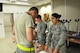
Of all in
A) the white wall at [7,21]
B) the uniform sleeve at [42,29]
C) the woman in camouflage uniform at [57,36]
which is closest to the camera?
the woman in camouflage uniform at [57,36]

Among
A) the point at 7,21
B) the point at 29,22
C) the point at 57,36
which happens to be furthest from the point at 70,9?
the point at 7,21

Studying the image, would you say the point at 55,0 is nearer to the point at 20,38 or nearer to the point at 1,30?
the point at 1,30

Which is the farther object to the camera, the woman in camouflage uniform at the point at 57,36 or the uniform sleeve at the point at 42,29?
the uniform sleeve at the point at 42,29

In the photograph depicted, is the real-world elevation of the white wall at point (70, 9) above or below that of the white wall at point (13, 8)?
below

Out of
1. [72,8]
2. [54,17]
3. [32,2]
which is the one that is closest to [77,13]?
[72,8]

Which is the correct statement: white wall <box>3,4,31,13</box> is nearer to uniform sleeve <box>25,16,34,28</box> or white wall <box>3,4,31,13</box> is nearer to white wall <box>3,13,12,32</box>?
white wall <box>3,13,12,32</box>

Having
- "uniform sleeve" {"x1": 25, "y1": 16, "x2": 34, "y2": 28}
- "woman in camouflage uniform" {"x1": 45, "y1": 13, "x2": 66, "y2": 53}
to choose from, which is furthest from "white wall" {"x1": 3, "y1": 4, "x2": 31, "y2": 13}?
"uniform sleeve" {"x1": 25, "y1": 16, "x2": 34, "y2": 28}

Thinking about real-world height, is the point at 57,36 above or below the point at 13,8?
below

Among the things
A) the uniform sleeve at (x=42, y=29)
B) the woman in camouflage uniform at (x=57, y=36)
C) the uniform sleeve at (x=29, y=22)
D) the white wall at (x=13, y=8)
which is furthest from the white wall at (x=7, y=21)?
the uniform sleeve at (x=29, y=22)

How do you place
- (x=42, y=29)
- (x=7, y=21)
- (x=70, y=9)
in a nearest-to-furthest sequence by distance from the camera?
(x=42, y=29), (x=70, y=9), (x=7, y=21)

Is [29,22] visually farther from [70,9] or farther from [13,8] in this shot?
[13,8]

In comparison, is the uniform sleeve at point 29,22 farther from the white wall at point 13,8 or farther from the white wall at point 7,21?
the white wall at point 7,21

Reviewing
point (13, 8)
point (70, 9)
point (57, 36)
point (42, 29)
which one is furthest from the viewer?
point (13, 8)

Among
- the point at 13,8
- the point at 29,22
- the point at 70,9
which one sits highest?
the point at 13,8
